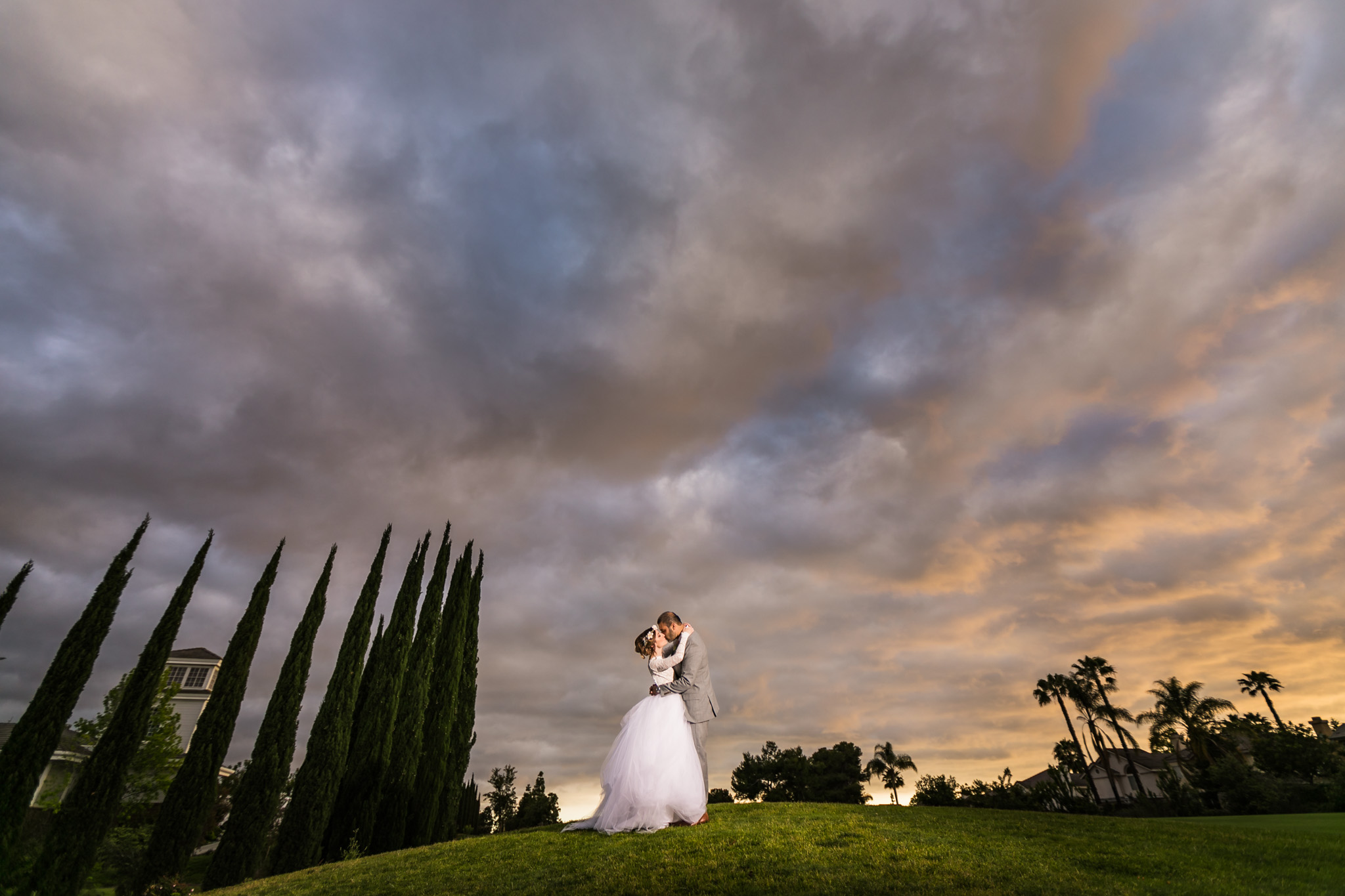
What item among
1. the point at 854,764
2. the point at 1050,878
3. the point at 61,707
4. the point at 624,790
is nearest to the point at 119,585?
the point at 61,707

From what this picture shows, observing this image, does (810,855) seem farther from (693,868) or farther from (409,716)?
(409,716)

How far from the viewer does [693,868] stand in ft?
28.5

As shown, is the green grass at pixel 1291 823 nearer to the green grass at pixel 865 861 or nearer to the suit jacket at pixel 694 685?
the green grass at pixel 865 861

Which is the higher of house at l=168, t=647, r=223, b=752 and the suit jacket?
house at l=168, t=647, r=223, b=752

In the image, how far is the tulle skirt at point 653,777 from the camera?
37.6 feet

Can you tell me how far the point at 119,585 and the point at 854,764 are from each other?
77.6 m

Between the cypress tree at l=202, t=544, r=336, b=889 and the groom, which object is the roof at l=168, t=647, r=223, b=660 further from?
the groom

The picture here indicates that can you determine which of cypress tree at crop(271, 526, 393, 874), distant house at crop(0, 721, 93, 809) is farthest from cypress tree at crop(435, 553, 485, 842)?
distant house at crop(0, 721, 93, 809)

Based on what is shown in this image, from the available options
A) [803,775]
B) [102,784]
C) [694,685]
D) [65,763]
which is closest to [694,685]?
[694,685]

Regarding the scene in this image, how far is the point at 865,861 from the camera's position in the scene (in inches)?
347

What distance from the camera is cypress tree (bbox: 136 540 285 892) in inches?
796

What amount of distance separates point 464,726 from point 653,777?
77.4 feet

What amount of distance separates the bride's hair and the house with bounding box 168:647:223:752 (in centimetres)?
4742

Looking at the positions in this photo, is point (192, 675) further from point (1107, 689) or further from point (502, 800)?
point (1107, 689)
